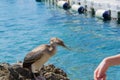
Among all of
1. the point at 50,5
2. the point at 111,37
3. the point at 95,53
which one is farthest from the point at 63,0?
the point at 95,53

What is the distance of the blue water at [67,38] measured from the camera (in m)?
17.1

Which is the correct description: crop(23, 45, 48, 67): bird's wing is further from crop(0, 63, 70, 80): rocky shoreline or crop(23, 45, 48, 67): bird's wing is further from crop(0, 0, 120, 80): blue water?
crop(0, 0, 120, 80): blue water

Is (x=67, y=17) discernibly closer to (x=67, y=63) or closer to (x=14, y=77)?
(x=67, y=63)

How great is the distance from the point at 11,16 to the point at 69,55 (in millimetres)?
20369

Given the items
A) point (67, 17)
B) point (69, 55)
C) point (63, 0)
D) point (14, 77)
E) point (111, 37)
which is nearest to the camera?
point (14, 77)

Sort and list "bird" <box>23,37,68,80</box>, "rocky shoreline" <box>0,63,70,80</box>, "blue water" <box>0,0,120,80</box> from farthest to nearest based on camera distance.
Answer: "blue water" <box>0,0,120,80</box> < "bird" <box>23,37,68,80</box> < "rocky shoreline" <box>0,63,70,80</box>

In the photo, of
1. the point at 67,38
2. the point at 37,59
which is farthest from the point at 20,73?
the point at 67,38

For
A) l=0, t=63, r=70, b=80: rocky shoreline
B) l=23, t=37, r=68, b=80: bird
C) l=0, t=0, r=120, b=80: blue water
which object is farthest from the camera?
l=0, t=0, r=120, b=80: blue water

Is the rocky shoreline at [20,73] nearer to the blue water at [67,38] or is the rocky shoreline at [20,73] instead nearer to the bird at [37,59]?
the bird at [37,59]

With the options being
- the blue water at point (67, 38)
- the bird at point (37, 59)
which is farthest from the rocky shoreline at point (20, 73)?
the blue water at point (67, 38)

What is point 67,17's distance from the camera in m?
35.6

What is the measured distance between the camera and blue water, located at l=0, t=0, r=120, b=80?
56.0 ft

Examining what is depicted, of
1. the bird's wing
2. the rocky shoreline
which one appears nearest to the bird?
the bird's wing

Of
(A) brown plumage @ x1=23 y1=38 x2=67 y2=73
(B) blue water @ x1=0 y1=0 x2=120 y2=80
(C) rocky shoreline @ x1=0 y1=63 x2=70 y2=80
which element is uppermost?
(A) brown plumage @ x1=23 y1=38 x2=67 y2=73
